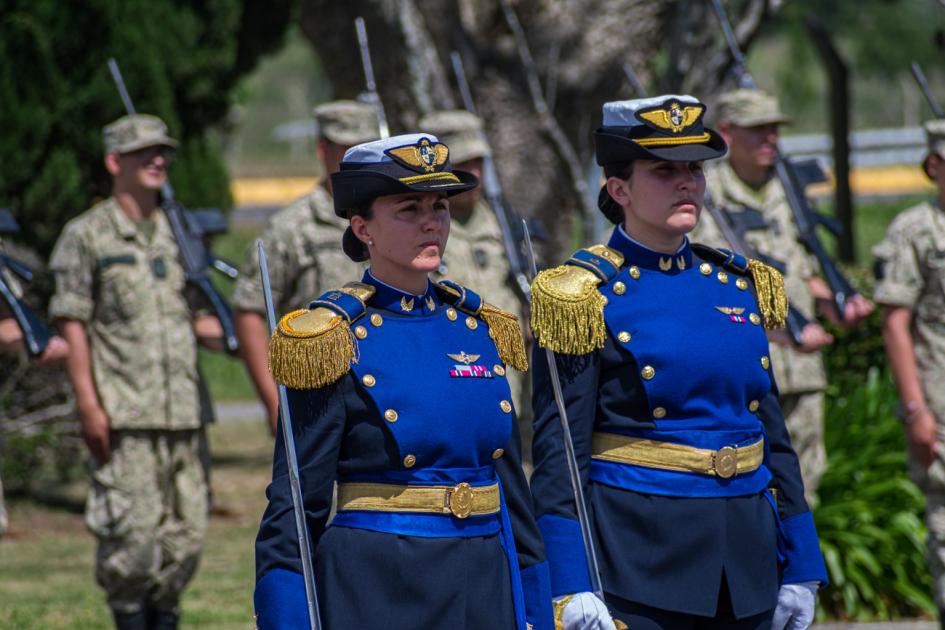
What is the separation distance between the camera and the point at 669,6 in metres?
11.0

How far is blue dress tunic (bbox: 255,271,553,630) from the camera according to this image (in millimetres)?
3906

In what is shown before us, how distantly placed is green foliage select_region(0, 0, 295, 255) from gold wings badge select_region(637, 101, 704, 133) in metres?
7.47

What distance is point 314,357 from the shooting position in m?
3.92

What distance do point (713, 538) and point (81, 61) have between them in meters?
8.23

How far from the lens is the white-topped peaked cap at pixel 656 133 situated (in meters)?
4.53

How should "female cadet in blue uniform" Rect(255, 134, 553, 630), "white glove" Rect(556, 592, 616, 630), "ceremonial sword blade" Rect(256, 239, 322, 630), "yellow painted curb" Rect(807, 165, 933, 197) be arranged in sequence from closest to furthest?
1. "ceremonial sword blade" Rect(256, 239, 322, 630)
2. "female cadet in blue uniform" Rect(255, 134, 553, 630)
3. "white glove" Rect(556, 592, 616, 630)
4. "yellow painted curb" Rect(807, 165, 933, 197)

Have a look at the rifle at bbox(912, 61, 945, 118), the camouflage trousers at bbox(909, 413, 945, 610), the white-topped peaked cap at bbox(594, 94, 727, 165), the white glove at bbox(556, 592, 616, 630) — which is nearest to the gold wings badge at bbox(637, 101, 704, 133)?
the white-topped peaked cap at bbox(594, 94, 727, 165)

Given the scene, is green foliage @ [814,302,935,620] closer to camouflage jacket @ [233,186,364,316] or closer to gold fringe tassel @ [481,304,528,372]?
camouflage jacket @ [233,186,364,316]

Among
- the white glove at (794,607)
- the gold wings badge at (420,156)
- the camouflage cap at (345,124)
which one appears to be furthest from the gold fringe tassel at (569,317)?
the camouflage cap at (345,124)

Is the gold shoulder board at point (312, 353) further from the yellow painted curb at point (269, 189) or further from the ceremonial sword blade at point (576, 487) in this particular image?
the yellow painted curb at point (269, 189)

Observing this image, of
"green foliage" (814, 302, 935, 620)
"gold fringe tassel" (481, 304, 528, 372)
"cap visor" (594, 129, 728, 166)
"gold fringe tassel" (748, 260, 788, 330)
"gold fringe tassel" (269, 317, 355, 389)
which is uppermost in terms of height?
"cap visor" (594, 129, 728, 166)

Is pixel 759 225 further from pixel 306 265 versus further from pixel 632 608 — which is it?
pixel 632 608

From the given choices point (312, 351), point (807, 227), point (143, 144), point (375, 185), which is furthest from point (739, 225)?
point (312, 351)

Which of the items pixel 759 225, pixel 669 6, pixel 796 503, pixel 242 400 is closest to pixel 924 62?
pixel 242 400
